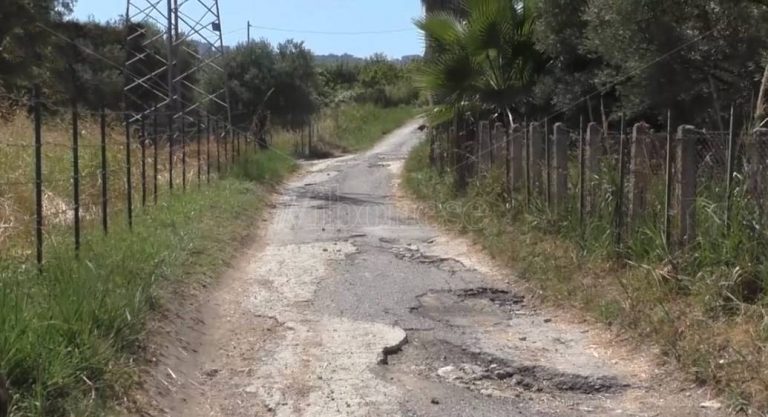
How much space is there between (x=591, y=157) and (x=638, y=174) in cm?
130

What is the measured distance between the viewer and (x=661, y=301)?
7777 millimetres

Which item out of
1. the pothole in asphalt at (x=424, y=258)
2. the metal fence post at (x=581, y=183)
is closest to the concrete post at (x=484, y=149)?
the pothole in asphalt at (x=424, y=258)

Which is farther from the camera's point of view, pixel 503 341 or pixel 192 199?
pixel 192 199

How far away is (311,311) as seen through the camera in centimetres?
910

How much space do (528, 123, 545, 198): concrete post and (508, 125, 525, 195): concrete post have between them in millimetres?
729

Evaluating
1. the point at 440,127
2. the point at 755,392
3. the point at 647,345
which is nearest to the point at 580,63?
the point at 440,127

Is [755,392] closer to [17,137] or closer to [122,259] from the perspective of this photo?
[122,259]

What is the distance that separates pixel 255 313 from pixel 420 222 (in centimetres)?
763

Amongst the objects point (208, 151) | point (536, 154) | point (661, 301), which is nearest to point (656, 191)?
point (661, 301)

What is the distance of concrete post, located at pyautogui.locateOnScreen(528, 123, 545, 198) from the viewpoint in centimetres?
1308

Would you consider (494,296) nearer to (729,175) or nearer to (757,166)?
(729,175)

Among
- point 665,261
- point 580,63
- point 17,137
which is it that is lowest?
point 665,261

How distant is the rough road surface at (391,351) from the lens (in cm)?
637

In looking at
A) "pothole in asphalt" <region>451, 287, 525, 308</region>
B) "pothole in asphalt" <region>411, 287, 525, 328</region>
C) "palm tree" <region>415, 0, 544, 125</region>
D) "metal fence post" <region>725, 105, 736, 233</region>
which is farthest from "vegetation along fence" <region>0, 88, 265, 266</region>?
"metal fence post" <region>725, 105, 736, 233</region>
